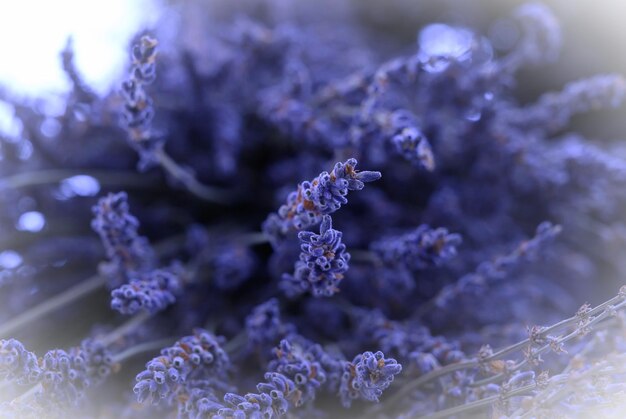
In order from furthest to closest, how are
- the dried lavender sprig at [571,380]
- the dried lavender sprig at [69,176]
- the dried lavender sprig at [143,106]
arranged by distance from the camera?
the dried lavender sprig at [69,176] → the dried lavender sprig at [143,106] → the dried lavender sprig at [571,380]

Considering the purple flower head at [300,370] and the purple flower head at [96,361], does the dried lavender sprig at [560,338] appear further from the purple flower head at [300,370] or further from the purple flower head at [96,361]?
the purple flower head at [96,361]

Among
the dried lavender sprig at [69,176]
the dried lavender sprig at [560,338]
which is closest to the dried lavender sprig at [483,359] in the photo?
the dried lavender sprig at [560,338]

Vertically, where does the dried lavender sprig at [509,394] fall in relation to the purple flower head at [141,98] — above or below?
below

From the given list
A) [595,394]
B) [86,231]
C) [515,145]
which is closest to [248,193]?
[86,231]

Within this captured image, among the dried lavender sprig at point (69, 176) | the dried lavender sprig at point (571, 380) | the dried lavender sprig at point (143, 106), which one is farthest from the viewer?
the dried lavender sprig at point (69, 176)

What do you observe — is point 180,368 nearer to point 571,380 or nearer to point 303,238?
point 303,238

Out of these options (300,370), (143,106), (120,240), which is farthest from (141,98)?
(300,370)
